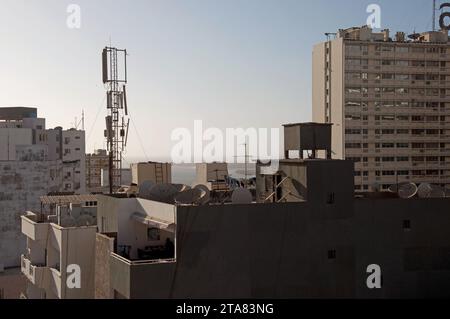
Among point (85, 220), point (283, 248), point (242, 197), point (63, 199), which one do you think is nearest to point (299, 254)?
point (283, 248)

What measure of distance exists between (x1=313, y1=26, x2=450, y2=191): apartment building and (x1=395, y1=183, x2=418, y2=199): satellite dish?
45.6m

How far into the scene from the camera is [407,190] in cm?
2741

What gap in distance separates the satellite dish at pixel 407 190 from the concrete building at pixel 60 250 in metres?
16.5

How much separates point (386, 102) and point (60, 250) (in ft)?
Result: 189

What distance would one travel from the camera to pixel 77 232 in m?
29.3

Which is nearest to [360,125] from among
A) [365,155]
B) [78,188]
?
[365,155]

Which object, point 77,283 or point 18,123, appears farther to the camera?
point 18,123

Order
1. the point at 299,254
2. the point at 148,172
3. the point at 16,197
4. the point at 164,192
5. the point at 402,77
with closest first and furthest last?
the point at 299,254 → the point at 164,192 → the point at 148,172 → the point at 16,197 → the point at 402,77

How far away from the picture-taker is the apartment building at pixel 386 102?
7356cm

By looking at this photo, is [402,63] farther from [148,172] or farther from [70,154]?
[70,154]

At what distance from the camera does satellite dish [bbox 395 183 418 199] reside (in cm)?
2686

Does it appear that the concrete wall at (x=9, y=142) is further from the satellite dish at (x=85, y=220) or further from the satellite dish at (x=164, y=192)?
the satellite dish at (x=164, y=192)
